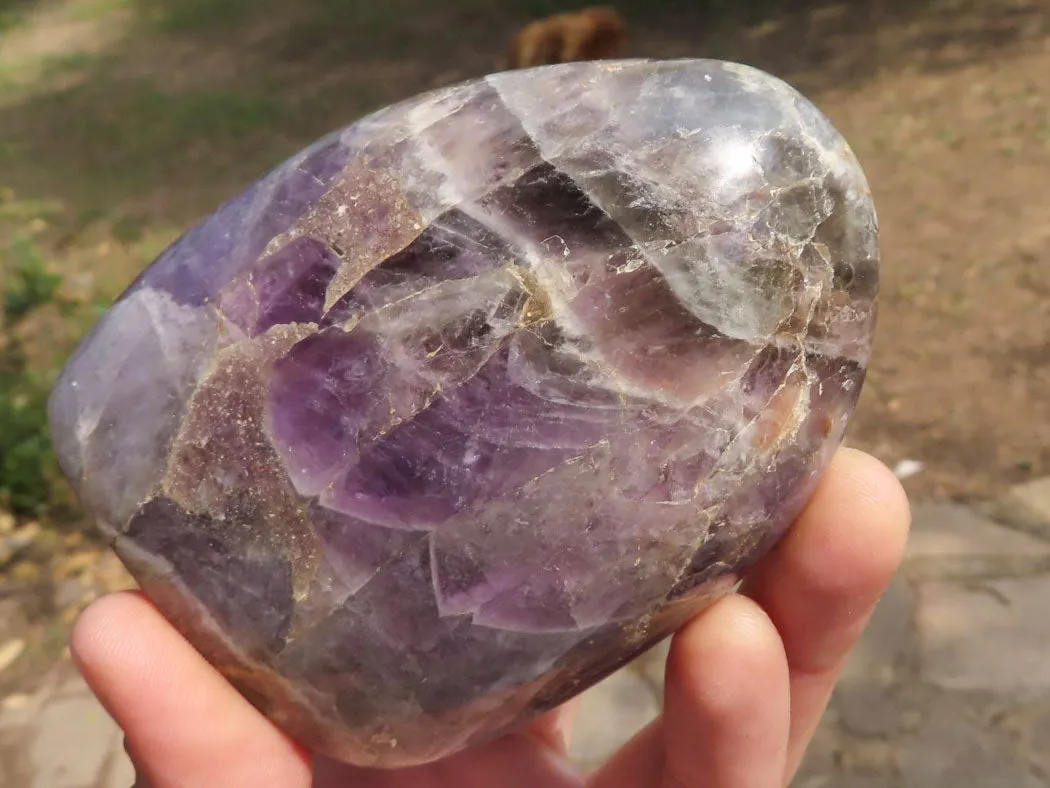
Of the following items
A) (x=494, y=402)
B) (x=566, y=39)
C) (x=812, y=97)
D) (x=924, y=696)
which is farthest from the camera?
(x=566, y=39)

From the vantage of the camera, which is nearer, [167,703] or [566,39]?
[167,703]

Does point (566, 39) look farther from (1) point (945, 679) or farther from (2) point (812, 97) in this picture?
(1) point (945, 679)

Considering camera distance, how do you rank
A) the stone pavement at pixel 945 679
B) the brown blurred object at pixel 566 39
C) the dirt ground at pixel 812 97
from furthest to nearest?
the brown blurred object at pixel 566 39, the dirt ground at pixel 812 97, the stone pavement at pixel 945 679

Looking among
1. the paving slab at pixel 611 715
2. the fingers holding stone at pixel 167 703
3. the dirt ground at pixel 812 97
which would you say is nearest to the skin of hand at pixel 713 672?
the fingers holding stone at pixel 167 703

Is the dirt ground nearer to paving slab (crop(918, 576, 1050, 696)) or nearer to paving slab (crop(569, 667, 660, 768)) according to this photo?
paving slab (crop(918, 576, 1050, 696))

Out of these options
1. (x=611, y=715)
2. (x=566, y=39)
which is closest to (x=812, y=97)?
(x=566, y=39)

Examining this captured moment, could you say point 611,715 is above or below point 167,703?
below

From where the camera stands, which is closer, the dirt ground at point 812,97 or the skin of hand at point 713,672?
the skin of hand at point 713,672

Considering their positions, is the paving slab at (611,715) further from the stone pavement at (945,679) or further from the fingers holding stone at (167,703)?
the fingers holding stone at (167,703)
